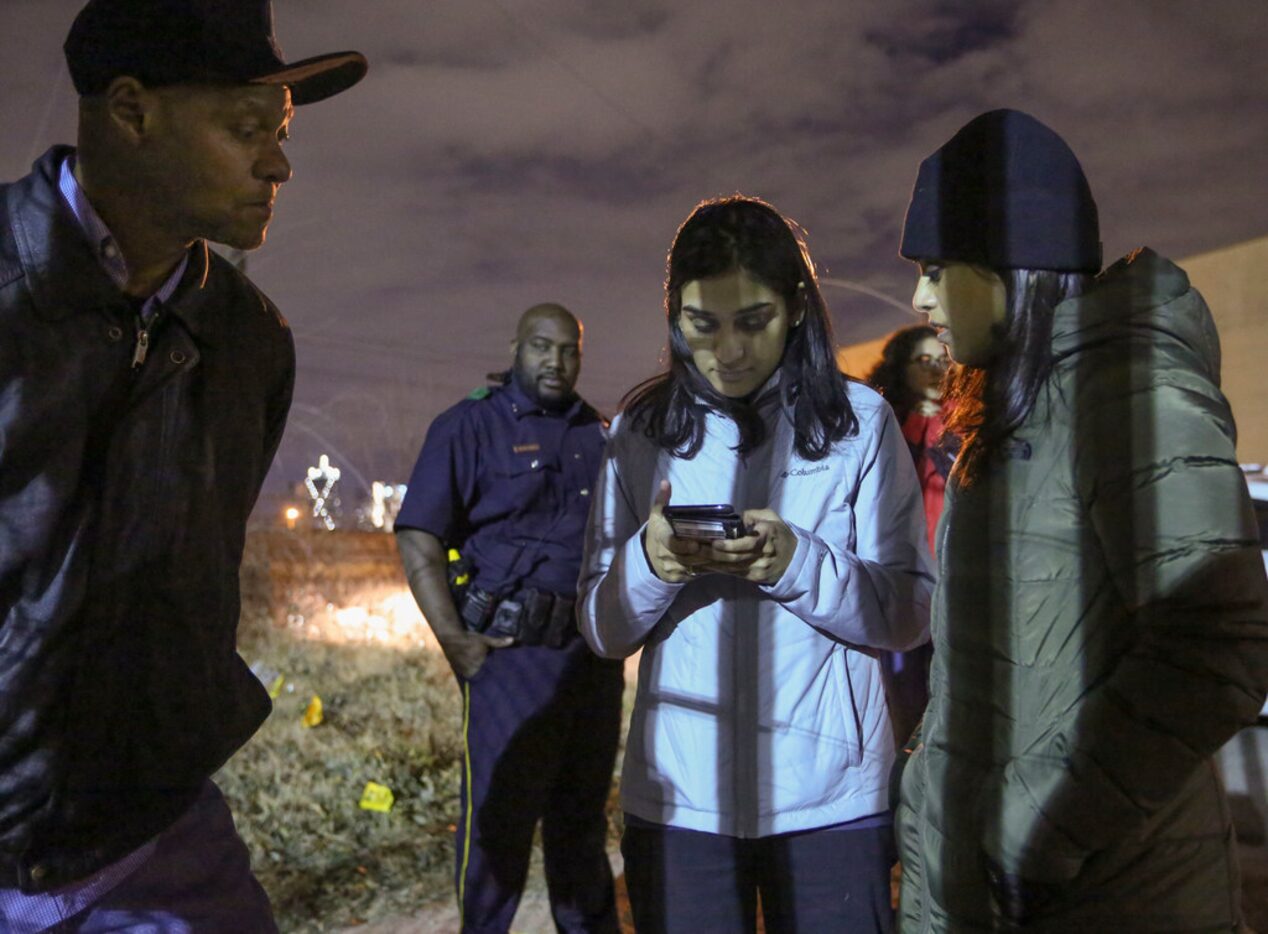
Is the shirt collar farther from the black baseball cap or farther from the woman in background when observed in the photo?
the woman in background

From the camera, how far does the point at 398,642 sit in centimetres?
1245

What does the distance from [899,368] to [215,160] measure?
11.4ft

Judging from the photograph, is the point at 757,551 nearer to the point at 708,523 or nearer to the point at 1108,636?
the point at 708,523

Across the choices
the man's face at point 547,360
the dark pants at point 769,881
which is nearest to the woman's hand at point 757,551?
the dark pants at point 769,881

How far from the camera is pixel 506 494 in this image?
13.2 ft

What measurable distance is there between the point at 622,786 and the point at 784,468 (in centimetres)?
84

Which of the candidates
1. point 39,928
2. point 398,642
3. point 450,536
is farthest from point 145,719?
point 398,642

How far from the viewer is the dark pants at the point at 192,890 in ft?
6.34

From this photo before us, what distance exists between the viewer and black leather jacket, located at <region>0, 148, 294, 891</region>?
5.65 feet

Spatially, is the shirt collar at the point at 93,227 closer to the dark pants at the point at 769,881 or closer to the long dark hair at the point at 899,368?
the dark pants at the point at 769,881

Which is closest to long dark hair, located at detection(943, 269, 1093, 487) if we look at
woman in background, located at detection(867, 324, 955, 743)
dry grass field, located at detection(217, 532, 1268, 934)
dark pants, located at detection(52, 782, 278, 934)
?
dark pants, located at detection(52, 782, 278, 934)

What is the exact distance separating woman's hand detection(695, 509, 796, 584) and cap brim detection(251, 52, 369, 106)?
3.96 ft

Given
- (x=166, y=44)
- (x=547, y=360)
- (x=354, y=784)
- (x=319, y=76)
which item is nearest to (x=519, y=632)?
(x=547, y=360)

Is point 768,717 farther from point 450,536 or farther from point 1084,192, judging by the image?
point 450,536
